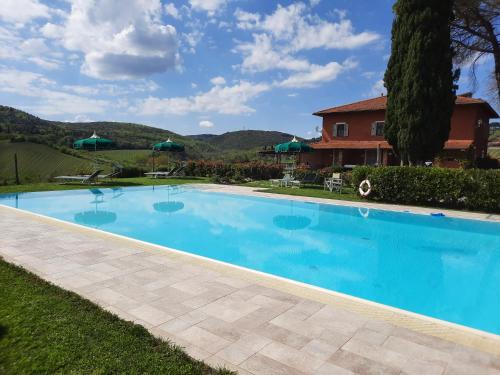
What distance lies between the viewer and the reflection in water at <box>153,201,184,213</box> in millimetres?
13238

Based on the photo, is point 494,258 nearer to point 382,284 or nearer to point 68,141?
point 382,284

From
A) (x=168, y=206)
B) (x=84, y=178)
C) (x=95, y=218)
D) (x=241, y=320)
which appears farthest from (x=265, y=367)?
(x=84, y=178)

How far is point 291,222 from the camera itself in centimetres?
1153

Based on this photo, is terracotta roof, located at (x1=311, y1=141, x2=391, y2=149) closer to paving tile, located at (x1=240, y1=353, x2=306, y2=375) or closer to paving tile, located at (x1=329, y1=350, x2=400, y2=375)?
paving tile, located at (x1=329, y1=350, x2=400, y2=375)

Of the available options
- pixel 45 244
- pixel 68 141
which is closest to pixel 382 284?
pixel 45 244

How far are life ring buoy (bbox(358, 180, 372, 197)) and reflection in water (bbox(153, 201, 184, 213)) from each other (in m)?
7.54

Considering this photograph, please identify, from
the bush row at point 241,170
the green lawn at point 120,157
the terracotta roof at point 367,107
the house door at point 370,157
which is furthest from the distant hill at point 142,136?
the house door at point 370,157

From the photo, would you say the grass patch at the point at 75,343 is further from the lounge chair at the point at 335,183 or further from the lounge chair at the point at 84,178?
the lounge chair at the point at 84,178

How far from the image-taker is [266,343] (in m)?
3.42

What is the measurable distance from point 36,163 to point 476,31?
27817mm

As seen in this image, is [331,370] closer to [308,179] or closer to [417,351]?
[417,351]

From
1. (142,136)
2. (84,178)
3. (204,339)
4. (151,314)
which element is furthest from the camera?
(142,136)

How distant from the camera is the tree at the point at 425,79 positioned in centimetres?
1498

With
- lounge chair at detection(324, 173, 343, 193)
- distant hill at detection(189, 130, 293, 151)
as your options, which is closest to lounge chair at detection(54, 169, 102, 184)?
lounge chair at detection(324, 173, 343, 193)
